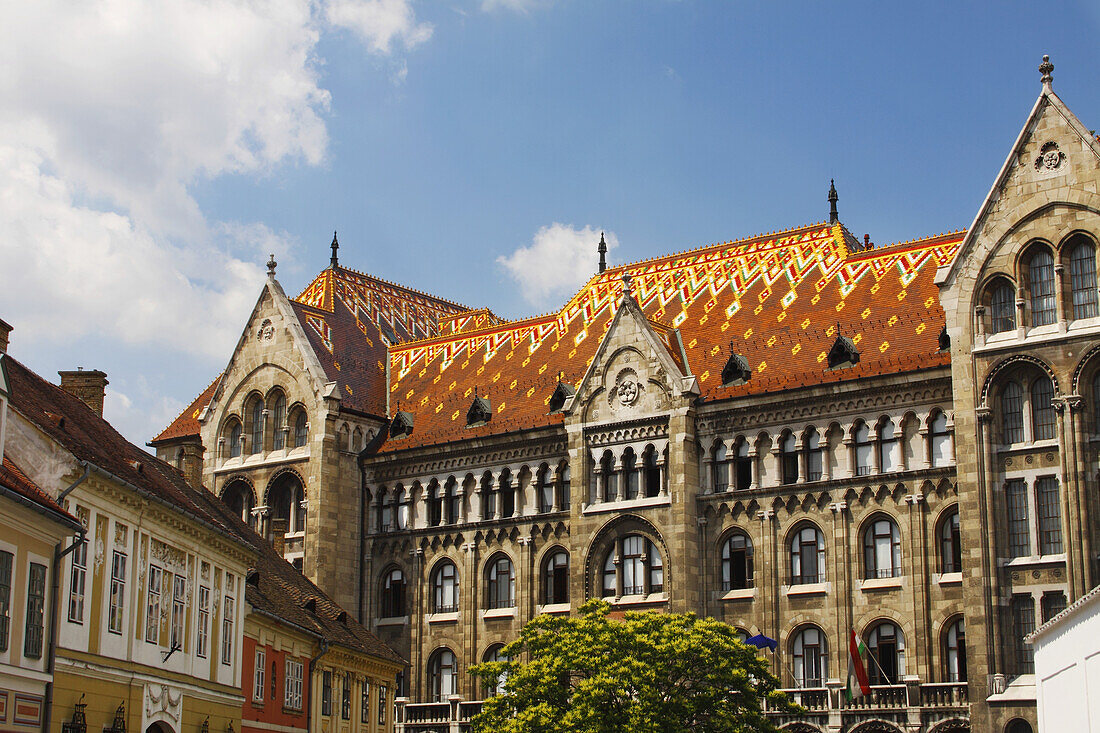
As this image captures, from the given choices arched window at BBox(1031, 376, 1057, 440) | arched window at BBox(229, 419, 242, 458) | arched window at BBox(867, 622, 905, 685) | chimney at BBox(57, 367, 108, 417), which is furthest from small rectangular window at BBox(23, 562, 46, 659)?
arched window at BBox(229, 419, 242, 458)

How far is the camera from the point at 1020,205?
5716 centimetres

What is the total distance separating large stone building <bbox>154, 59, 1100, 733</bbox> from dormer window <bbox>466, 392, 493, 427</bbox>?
165 mm

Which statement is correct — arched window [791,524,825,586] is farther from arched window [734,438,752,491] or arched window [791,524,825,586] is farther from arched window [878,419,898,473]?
A: arched window [878,419,898,473]

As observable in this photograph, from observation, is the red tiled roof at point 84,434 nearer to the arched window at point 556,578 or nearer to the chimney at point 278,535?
the chimney at point 278,535

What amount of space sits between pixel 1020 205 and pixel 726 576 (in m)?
19.3

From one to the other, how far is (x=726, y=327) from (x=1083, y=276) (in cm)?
1877

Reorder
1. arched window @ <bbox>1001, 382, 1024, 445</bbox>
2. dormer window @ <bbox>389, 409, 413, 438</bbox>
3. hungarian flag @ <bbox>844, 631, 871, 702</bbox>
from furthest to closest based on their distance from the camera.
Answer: dormer window @ <bbox>389, 409, 413, 438</bbox>
hungarian flag @ <bbox>844, 631, 871, 702</bbox>
arched window @ <bbox>1001, 382, 1024, 445</bbox>

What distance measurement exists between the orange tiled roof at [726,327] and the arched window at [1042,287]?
464cm

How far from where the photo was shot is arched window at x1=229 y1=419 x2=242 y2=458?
78.5 m

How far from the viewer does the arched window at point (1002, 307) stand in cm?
5675

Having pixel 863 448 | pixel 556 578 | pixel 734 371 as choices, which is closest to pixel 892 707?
pixel 863 448

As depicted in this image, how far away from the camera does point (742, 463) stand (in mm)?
64375

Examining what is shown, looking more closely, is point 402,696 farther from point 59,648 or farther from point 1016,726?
point 59,648

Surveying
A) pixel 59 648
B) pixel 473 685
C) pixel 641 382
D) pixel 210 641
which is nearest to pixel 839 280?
pixel 641 382
